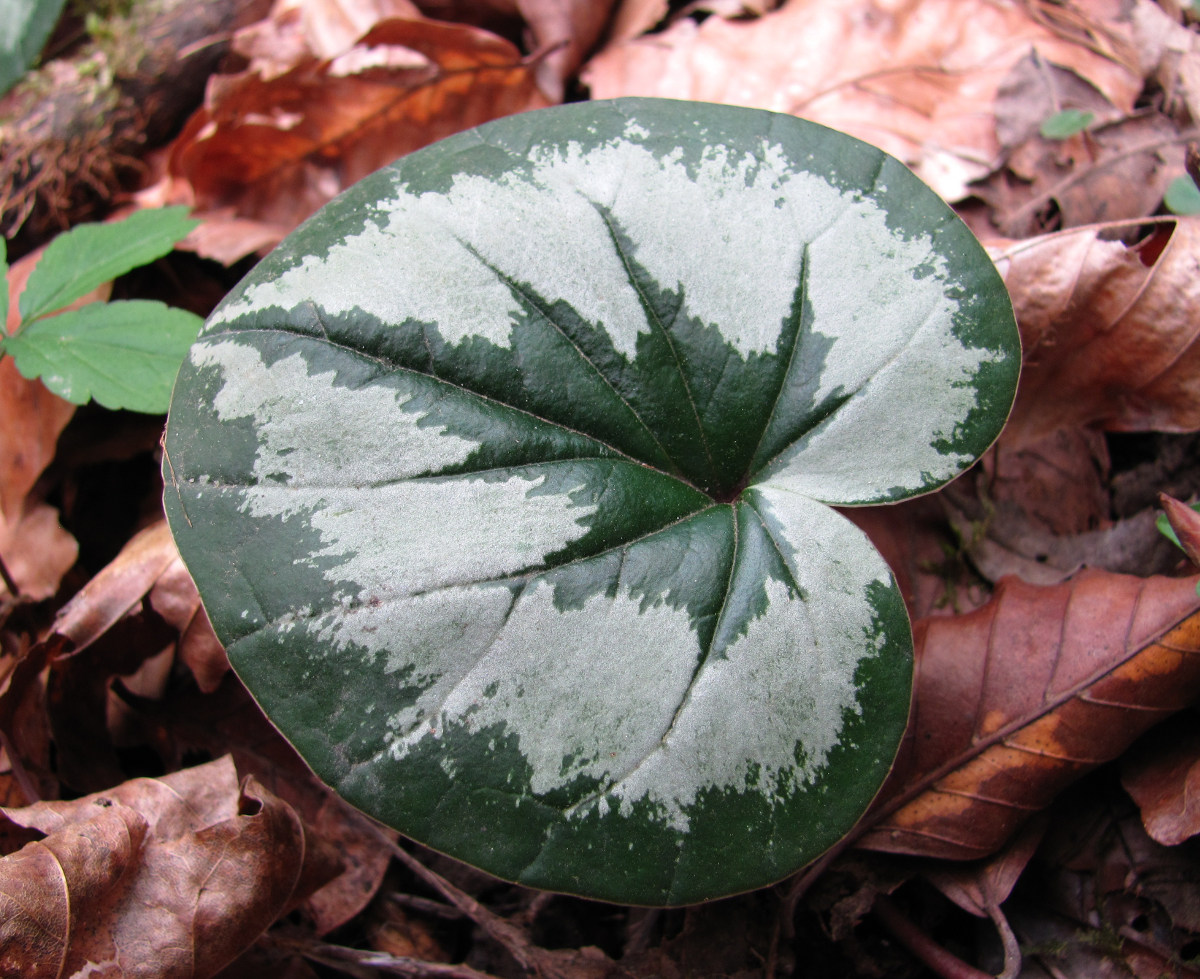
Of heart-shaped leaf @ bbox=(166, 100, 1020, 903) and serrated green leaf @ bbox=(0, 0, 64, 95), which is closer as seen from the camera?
heart-shaped leaf @ bbox=(166, 100, 1020, 903)

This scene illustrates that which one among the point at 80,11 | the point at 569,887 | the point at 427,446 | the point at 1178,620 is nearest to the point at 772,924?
the point at 569,887

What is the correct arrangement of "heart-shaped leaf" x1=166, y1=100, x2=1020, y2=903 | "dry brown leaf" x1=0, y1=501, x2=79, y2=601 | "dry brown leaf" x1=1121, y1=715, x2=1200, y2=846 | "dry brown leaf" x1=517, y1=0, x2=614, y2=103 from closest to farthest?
"heart-shaped leaf" x1=166, y1=100, x2=1020, y2=903 < "dry brown leaf" x1=1121, y1=715, x2=1200, y2=846 < "dry brown leaf" x1=0, y1=501, x2=79, y2=601 < "dry brown leaf" x1=517, y1=0, x2=614, y2=103

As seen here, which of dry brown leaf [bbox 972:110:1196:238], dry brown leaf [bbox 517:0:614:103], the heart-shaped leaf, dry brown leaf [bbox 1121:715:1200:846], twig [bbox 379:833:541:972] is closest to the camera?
the heart-shaped leaf

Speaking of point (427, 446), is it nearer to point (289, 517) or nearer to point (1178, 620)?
point (289, 517)

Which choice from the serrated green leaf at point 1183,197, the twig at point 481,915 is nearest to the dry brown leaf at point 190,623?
the twig at point 481,915

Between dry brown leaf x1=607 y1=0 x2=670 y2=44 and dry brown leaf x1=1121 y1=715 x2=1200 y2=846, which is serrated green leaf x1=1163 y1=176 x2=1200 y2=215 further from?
dry brown leaf x1=607 y1=0 x2=670 y2=44

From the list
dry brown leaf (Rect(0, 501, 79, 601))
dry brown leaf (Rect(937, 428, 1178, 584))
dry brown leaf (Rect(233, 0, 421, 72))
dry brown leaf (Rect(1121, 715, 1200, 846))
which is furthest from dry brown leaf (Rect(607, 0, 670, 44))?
dry brown leaf (Rect(1121, 715, 1200, 846))
